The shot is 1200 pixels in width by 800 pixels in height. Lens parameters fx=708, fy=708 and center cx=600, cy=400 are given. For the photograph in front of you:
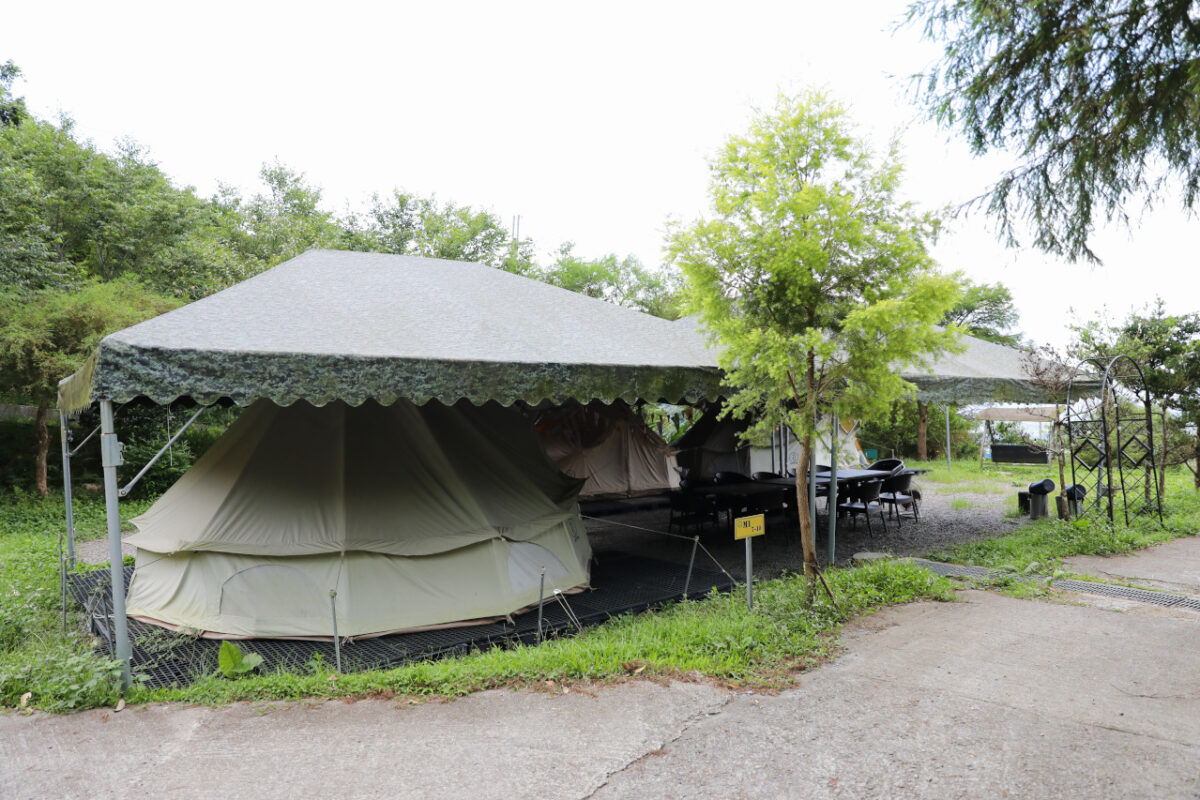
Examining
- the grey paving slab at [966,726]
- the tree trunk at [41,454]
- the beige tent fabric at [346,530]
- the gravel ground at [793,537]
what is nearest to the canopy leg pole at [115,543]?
the beige tent fabric at [346,530]

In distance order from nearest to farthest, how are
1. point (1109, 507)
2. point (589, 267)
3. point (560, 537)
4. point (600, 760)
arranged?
point (600, 760) < point (560, 537) < point (1109, 507) < point (589, 267)

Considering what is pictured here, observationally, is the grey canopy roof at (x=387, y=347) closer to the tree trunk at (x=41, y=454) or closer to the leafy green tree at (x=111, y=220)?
the tree trunk at (x=41, y=454)

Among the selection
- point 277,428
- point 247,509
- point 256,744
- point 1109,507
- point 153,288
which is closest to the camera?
point 256,744

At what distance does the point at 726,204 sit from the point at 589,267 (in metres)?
27.6

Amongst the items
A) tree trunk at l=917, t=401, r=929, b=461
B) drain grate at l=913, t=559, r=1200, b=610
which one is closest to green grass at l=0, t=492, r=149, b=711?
drain grate at l=913, t=559, r=1200, b=610

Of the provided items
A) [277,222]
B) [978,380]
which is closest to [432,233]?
[277,222]

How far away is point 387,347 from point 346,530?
1771 mm

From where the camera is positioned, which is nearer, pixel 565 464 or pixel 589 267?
pixel 565 464

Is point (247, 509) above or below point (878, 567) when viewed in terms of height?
above

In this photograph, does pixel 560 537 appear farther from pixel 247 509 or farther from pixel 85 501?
pixel 85 501

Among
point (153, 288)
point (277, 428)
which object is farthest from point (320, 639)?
point (153, 288)

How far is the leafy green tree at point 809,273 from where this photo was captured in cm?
542

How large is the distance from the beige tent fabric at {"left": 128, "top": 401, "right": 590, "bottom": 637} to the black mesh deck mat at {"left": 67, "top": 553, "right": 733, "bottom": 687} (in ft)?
0.52

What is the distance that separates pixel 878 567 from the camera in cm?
682
